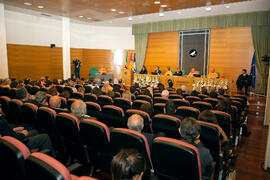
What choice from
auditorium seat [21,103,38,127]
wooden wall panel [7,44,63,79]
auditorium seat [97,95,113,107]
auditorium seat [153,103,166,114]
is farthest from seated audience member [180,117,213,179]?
wooden wall panel [7,44,63,79]

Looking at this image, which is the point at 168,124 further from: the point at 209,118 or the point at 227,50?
the point at 227,50

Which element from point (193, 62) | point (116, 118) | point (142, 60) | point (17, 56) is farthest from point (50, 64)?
point (116, 118)

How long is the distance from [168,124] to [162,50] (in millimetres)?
12065

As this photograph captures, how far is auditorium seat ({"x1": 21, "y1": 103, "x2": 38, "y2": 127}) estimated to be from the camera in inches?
127

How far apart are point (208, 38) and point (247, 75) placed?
11.5ft

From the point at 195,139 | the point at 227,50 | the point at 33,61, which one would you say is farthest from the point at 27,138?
the point at 227,50

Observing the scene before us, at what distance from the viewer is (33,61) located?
13.0 m

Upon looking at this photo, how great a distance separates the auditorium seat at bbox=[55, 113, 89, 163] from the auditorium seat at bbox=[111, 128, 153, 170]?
2.26 feet

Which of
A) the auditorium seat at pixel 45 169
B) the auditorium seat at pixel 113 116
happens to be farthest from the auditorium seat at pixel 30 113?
the auditorium seat at pixel 45 169

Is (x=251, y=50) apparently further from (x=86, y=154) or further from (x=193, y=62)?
(x=86, y=154)

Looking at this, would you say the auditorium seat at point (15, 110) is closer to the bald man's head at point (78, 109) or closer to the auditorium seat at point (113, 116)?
the bald man's head at point (78, 109)

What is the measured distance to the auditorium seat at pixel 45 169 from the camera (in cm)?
121

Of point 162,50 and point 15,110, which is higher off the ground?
point 162,50

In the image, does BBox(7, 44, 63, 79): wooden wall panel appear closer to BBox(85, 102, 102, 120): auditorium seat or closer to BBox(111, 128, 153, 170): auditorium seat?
BBox(85, 102, 102, 120): auditorium seat
